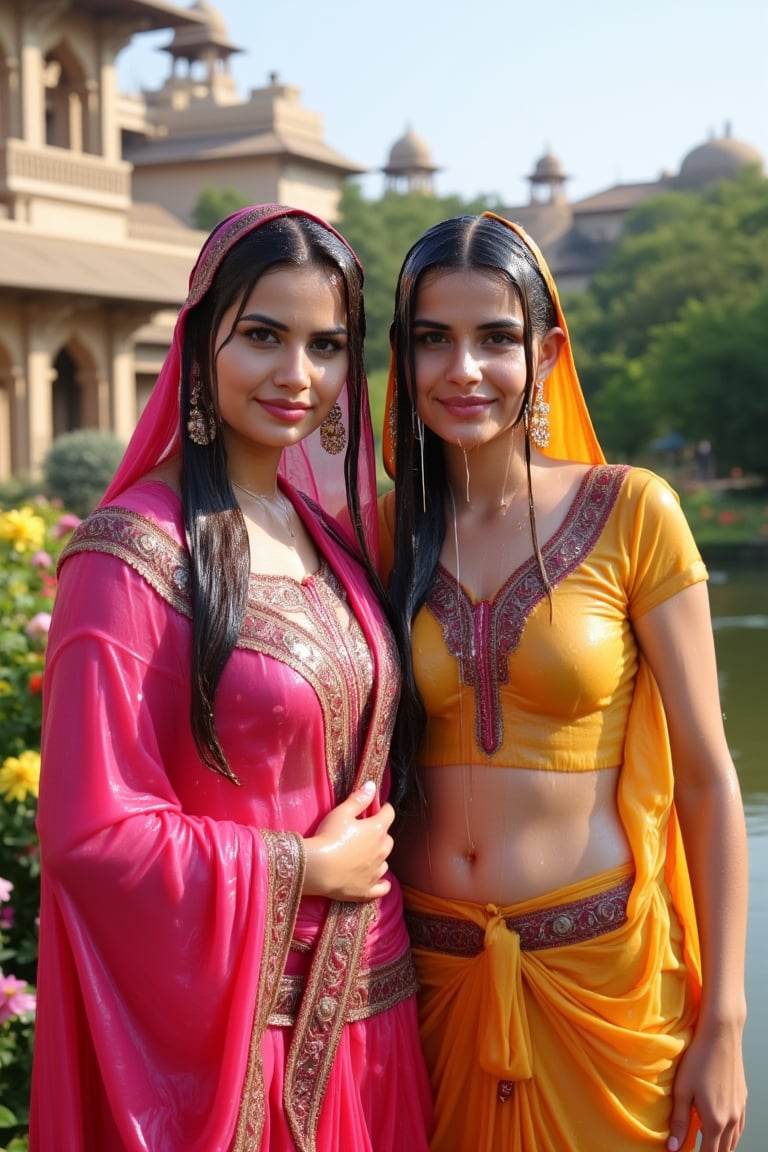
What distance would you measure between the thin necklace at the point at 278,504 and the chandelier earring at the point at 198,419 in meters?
→ 0.09

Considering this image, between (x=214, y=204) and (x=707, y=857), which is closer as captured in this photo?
(x=707, y=857)

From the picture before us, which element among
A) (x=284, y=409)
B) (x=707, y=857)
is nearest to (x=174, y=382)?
(x=284, y=409)

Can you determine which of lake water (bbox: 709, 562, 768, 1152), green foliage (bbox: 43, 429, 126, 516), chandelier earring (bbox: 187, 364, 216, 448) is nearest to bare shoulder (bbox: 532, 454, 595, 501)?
chandelier earring (bbox: 187, 364, 216, 448)

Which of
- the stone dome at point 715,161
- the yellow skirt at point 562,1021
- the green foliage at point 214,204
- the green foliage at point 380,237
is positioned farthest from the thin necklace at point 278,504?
the stone dome at point 715,161

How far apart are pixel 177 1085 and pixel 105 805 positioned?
1.22 feet

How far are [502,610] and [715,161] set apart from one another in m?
55.8

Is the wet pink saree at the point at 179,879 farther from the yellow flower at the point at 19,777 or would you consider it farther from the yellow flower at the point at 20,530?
the yellow flower at the point at 20,530

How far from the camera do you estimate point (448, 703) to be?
78.7 inches

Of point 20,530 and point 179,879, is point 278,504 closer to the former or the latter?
point 179,879

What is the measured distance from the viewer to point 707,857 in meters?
1.97

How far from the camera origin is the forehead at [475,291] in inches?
76.1

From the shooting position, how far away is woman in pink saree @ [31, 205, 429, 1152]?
1.64 metres

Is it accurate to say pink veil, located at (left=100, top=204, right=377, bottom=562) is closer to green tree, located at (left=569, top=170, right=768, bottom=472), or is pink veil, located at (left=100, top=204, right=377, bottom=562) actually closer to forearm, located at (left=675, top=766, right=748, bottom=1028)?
forearm, located at (left=675, top=766, right=748, bottom=1028)

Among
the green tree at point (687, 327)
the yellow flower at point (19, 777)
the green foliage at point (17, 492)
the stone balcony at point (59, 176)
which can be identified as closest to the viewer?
the yellow flower at point (19, 777)
